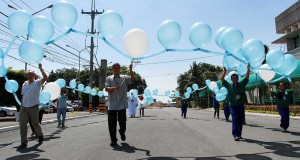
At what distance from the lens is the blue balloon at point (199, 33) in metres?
6.96

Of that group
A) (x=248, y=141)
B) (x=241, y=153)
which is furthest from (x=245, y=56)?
(x=241, y=153)

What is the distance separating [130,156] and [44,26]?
10.8 ft

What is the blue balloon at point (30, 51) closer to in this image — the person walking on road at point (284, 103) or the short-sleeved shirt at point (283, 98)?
the person walking on road at point (284, 103)

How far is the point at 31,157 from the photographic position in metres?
5.59

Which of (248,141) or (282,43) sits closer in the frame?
(248,141)

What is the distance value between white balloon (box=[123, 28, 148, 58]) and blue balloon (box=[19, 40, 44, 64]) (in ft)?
6.31

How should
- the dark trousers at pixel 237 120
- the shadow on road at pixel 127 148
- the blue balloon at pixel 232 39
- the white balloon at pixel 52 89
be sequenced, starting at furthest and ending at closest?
the white balloon at pixel 52 89 < the dark trousers at pixel 237 120 < the blue balloon at pixel 232 39 < the shadow on road at pixel 127 148

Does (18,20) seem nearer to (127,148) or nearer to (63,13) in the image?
(63,13)

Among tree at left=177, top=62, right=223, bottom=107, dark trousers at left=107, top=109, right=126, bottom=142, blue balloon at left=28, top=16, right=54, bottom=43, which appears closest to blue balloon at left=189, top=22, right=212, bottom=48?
dark trousers at left=107, top=109, right=126, bottom=142

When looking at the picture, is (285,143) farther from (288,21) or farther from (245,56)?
(288,21)

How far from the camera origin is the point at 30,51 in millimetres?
6711

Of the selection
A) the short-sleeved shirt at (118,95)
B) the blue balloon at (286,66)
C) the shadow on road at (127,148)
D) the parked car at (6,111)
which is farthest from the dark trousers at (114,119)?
the parked car at (6,111)

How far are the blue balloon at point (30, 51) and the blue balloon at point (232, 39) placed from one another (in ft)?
13.5

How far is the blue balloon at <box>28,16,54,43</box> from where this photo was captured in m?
6.45
